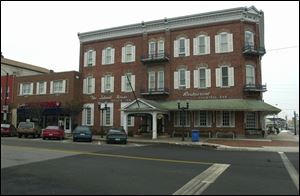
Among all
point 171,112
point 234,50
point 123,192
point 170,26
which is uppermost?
point 170,26

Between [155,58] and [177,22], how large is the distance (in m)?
4.59

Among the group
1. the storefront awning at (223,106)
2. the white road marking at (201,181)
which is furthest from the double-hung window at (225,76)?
the white road marking at (201,181)

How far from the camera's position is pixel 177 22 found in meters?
37.5

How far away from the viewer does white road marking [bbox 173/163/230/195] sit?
8.69 m

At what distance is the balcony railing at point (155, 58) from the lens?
3722 centimetres

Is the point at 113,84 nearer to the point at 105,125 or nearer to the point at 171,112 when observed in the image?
the point at 105,125

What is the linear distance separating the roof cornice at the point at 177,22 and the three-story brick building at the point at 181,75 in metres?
0.10

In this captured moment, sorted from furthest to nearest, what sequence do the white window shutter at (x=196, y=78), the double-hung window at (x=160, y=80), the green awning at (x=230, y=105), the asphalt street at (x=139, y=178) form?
the double-hung window at (x=160, y=80) < the white window shutter at (x=196, y=78) < the green awning at (x=230, y=105) < the asphalt street at (x=139, y=178)

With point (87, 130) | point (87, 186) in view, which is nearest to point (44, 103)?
point (87, 130)

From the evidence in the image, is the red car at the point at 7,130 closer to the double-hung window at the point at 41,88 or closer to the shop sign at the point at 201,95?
the double-hung window at the point at 41,88

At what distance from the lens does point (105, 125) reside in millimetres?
40656

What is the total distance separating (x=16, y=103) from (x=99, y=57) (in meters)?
14.3

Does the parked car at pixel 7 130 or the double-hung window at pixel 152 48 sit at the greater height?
the double-hung window at pixel 152 48

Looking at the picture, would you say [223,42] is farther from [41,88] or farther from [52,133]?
[41,88]
